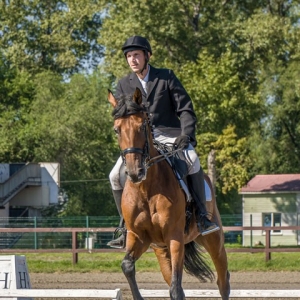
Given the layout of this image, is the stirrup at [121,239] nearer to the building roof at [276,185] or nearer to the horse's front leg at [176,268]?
the horse's front leg at [176,268]

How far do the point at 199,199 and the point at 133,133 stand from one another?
1.59 metres

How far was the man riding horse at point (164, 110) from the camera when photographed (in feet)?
30.4

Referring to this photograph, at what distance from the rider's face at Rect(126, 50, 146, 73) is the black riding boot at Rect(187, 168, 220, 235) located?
1297mm

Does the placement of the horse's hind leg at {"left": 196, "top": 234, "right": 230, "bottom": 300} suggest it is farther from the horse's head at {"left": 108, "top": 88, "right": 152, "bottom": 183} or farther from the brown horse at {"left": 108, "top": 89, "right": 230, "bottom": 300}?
the horse's head at {"left": 108, "top": 88, "right": 152, "bottom": 183}

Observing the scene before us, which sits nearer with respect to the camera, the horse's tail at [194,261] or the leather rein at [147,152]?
the leather rein at [147,152]

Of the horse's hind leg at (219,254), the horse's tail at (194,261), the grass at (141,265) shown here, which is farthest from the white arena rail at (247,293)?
the grass at (141,265)

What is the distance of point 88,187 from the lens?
48.9 metres

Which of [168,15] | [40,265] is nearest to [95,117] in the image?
[168,15]

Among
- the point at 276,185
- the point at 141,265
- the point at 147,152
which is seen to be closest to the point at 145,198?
the point at 147,152

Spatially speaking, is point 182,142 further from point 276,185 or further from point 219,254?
point 276,185

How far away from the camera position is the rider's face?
920 centimetres

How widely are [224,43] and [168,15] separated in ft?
9.79

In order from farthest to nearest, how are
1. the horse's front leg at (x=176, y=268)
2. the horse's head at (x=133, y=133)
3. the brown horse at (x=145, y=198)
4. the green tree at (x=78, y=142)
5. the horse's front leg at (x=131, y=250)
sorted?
1. the green tree at (x=78, y=142)
2. the horse's front leg at (x=131, y=250)
3. the horse's front leg at (x=176, y=268)
4. the brown horse at (x=145, y=198)
5. the horse's head at (x=133, y=133)

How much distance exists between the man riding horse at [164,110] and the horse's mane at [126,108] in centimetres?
67
